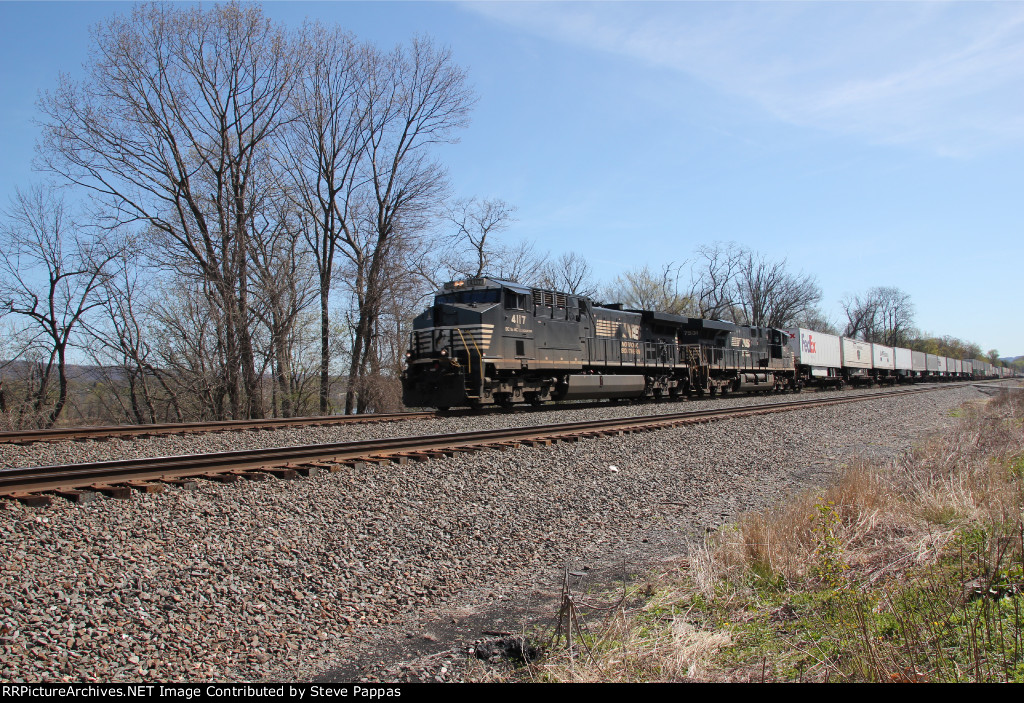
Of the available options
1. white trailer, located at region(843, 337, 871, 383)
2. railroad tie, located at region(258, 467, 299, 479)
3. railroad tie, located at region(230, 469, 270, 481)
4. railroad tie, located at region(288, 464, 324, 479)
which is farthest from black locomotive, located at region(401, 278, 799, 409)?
white trailer, located at region(843, 337, 871, 383)

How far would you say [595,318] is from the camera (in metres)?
19.8

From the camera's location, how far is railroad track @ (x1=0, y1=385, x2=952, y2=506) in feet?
18.5

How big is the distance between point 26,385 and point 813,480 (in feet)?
82.6

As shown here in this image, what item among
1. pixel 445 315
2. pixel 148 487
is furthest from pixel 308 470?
pixel 445 315

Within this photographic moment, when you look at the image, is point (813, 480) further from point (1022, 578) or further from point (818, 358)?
point (818, 358)

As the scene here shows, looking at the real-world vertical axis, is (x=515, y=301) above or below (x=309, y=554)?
above

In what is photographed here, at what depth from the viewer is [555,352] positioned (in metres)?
17.8

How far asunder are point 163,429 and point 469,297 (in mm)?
7659

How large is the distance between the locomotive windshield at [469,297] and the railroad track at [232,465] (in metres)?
5.94

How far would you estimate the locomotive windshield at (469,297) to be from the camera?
16.2 metres

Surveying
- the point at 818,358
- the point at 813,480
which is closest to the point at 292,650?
the point at 813,480

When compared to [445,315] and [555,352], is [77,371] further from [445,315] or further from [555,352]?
[555,352]

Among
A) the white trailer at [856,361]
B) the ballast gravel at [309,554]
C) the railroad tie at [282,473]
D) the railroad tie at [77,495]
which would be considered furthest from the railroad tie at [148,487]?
the white trailer at [856,361]

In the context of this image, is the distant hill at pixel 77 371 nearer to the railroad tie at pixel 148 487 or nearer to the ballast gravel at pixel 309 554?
the ballast gravel at pixel 309 554
